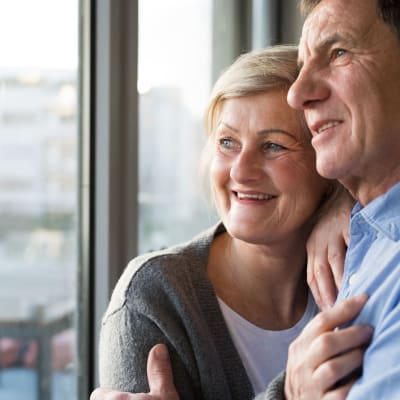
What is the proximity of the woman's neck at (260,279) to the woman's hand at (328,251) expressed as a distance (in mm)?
106

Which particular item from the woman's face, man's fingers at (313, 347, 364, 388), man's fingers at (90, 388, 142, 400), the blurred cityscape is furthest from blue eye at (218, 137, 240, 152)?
man's fingers at (313, 347, 364, 388)

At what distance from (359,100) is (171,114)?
4.96 ft

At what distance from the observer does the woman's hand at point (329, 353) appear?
122cm

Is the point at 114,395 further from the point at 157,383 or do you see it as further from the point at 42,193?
the point at 42,193

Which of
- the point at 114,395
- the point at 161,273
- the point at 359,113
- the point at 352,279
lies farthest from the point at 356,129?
the point at 114,395

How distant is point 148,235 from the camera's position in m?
2.71

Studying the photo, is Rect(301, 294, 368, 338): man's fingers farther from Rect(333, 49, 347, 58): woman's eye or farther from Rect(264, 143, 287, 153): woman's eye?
Rect(264, 143, 287, 153): woman's eye

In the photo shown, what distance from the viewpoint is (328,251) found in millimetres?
1742

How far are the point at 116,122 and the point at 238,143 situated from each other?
62cm

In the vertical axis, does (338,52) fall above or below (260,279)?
above

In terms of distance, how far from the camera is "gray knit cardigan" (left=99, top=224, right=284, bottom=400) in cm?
164

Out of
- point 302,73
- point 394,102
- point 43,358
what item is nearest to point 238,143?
point 302,73

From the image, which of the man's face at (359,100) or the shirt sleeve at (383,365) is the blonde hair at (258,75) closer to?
the man's face at (359,100)

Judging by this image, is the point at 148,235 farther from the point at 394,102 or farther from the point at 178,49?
the point at 394,102
